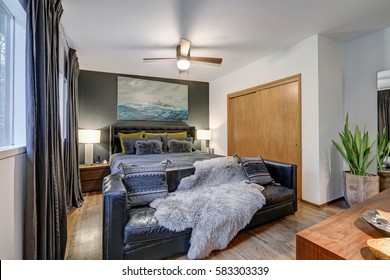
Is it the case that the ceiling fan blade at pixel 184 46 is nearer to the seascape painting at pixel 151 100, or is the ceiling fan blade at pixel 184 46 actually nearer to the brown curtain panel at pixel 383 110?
the seascape painting at pixel 151 100

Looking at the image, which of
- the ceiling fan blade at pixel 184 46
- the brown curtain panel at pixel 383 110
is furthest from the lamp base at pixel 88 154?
the brown curtain panel at pixel 383 110

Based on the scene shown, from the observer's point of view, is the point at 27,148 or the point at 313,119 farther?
the point at 313,119

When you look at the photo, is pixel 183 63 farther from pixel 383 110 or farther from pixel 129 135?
pixel 383 110

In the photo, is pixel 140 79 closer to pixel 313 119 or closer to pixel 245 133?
pixel 245 133

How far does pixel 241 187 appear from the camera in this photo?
7.47 ft

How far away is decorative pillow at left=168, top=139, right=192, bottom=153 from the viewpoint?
414 cm

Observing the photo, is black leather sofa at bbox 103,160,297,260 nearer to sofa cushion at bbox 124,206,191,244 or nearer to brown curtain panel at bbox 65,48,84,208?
sofa cushion at bbox 124,206,191,244

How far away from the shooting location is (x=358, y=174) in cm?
Result: 271

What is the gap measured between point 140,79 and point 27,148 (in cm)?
366

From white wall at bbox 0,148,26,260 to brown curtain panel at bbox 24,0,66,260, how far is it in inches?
1.8

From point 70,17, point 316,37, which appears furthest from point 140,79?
point 316,37

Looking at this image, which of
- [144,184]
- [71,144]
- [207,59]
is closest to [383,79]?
[207,59]

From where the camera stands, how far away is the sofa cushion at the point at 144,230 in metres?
1.49

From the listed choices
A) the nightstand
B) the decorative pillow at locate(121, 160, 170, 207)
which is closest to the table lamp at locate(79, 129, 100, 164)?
the nightstand
